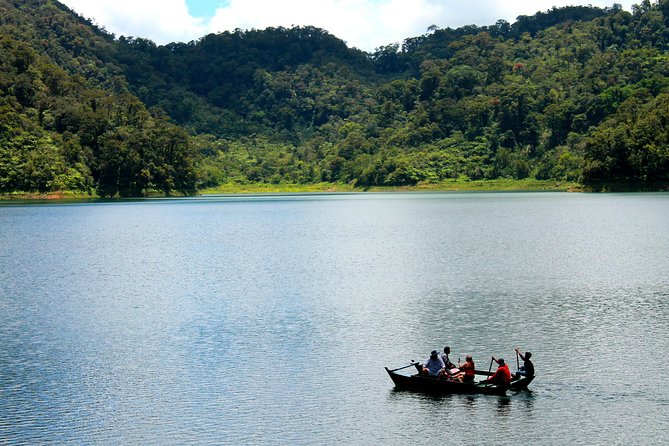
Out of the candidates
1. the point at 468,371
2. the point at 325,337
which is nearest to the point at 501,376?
the point at 468,371

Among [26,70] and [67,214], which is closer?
[67,214]

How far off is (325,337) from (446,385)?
381 inches

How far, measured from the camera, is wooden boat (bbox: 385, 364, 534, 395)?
29.2m

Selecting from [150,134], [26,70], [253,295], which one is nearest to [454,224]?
[253,295]

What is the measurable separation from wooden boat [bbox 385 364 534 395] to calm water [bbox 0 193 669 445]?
0.41 meters

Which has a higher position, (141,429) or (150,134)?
(150,134)

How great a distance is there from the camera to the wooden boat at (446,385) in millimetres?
29250

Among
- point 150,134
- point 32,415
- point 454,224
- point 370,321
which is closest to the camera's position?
point 32,415

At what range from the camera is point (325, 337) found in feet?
124

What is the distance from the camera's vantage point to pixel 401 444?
962 inches

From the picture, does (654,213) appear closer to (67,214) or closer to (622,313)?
(622,313)

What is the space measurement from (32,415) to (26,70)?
18605 centimetres

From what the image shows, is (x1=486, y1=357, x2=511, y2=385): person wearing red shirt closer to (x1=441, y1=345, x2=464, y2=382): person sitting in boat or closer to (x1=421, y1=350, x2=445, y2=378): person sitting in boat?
(x1=441, y1=345, x2=464, y2=382): person sitting in boat

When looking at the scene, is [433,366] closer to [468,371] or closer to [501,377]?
[468,371]
